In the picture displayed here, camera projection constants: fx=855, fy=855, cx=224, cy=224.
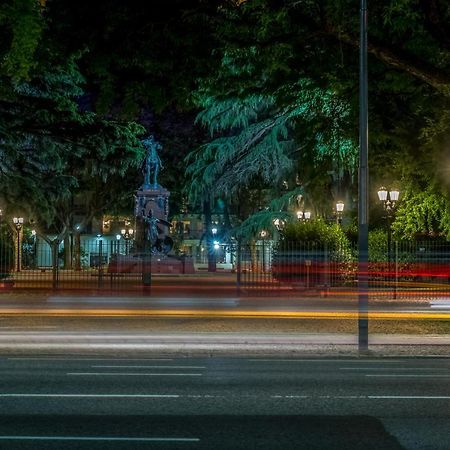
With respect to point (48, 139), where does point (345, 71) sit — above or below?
above

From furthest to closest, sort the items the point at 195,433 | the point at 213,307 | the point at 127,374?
the point at 213,307 < the point at 127,374 < the point at 195,433

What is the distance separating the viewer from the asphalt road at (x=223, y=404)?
8555mm

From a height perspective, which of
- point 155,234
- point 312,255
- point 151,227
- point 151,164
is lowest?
point 312,255

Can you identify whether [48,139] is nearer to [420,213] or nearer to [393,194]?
[393,194]

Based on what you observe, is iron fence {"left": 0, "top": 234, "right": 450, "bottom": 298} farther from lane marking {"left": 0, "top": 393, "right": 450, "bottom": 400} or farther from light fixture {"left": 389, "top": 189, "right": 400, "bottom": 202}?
lane marking {"left": 0, "top": 393, "right": 450, "bottom": 400}

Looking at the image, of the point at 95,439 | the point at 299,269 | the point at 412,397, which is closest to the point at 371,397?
the point at 412,397

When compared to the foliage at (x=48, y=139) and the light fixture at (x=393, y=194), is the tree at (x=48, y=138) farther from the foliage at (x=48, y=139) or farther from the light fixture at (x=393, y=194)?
the light fixture at (x=393, y=194)

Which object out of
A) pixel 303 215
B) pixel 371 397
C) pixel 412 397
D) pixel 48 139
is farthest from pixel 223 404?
pixel 303 215

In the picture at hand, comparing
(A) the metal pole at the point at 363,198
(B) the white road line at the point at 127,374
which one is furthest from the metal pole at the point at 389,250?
(B) the white road line at the point at 127,374

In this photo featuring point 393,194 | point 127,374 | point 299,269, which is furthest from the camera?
point 299,269

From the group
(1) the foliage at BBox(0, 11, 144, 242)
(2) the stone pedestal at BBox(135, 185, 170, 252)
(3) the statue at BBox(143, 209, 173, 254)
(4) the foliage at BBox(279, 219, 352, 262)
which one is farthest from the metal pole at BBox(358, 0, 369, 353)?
(2) the stone pedestal at BBox(135, 185, 170, 252)

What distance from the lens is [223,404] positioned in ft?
35.4

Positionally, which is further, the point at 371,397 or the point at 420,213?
the point at 420,213

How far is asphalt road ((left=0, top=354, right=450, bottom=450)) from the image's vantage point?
8.55 meters
